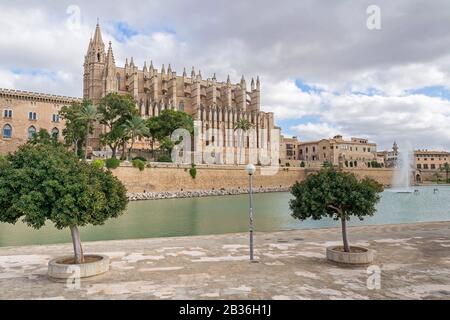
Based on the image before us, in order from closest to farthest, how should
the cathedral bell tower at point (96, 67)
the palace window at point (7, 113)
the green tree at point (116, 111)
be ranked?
1. the green tree at point (116, 111)
2. the palace window at point (7, 113)
3. the cathedral bell tower at point (96, 67)

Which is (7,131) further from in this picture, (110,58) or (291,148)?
(291,148)

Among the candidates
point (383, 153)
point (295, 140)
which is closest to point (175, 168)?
point (295, 140)

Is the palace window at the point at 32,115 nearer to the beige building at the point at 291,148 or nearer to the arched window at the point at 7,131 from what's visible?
the arched window at the point at 7,131

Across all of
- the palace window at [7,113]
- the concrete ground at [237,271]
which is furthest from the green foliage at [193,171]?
the concrete ground at [237,271]

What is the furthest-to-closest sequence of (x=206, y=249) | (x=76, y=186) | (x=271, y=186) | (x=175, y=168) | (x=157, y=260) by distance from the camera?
(x=271, y=186)
(x=175, y=168)
(x=206, y=249)
(x=157, y=260)
(x=76, y=186)

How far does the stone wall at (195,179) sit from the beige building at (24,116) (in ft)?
63.7

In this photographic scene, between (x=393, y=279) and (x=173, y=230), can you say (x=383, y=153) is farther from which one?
(x=393, y=279)

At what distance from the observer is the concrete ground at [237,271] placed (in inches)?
250

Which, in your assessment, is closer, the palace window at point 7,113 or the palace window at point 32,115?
the palace window at point 7,113

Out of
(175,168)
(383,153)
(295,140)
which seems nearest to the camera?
(175,168)

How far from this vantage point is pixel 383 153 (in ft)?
356

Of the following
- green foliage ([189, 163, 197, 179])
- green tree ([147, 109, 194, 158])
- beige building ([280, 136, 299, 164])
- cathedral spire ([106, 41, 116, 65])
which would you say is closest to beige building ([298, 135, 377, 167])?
beige building ([280, 136, 299, 164])

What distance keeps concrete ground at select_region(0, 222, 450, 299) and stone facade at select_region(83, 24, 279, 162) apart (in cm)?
5182
